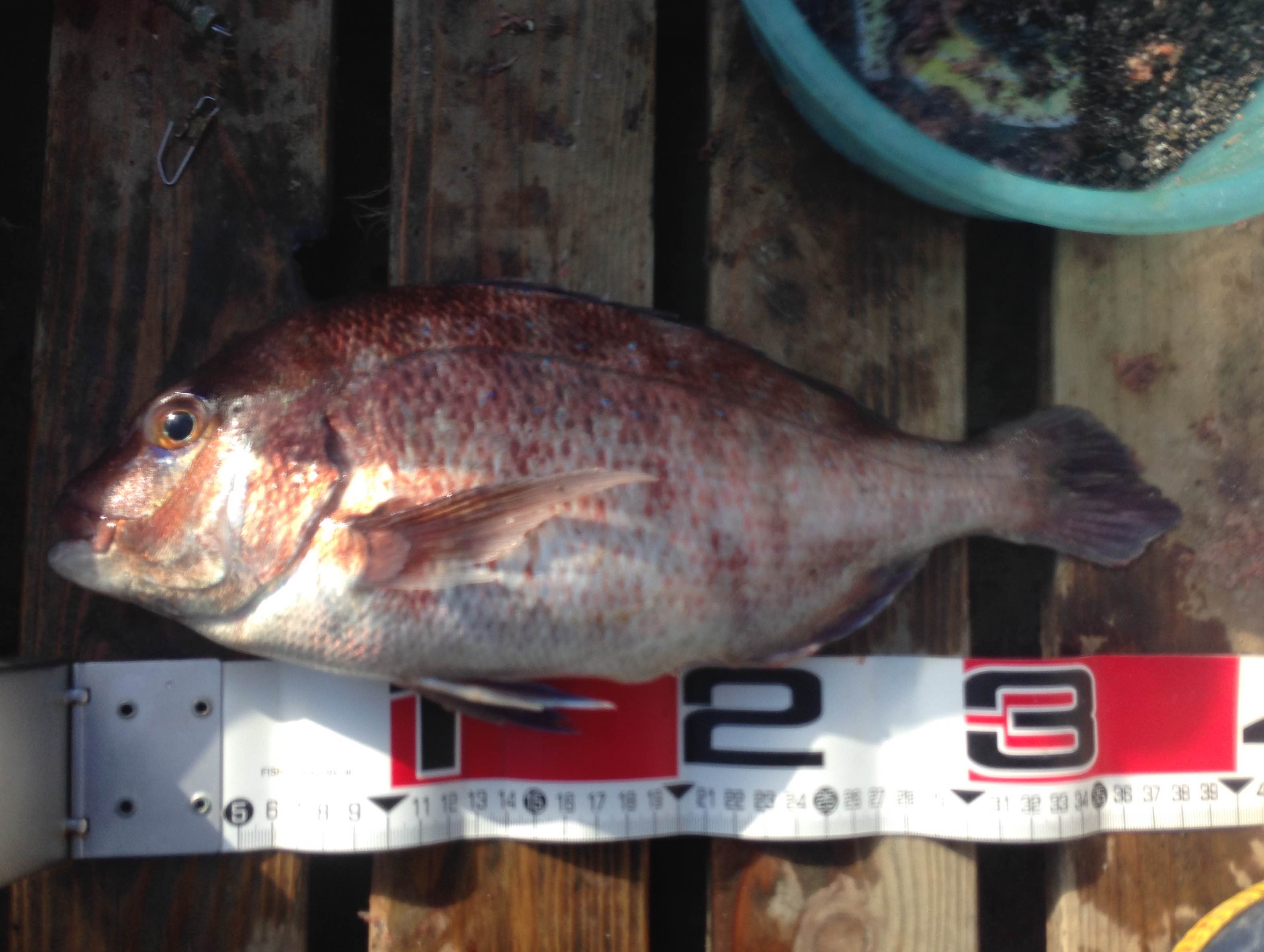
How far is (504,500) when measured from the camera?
1312mm

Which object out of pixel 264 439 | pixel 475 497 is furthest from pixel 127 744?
pixel 475 497

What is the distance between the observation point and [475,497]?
4.28 ft

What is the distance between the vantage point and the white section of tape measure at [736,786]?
1588 millimetres

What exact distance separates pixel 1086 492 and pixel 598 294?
1075mm

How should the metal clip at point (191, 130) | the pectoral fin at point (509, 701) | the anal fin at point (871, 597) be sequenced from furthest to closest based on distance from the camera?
1. the metal clip at point (191, 130)
2. the anal fin at point (871, 597)
3. the pectoral fin at point (509, 701)

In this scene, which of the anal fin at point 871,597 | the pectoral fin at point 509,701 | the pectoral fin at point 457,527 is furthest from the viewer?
the anal fin at point 871,597

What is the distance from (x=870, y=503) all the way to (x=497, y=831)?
3.19ft

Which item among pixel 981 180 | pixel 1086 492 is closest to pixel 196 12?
pixel 981 180

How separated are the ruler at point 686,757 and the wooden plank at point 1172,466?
0.08 meters

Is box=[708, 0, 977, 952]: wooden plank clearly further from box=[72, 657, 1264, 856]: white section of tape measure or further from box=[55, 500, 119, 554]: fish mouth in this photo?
box=[55, 500, 119, 554]: fish mouth

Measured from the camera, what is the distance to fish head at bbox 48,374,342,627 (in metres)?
1.34

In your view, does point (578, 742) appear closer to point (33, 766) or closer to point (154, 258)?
point (33, 766)

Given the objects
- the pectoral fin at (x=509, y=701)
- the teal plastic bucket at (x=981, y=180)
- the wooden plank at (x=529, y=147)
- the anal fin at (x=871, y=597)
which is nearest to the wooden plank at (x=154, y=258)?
the wooden plank at (x=529, y=147)

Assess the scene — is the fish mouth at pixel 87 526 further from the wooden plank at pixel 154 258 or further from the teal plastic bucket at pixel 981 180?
the teal plastic bucket at pixel 981 180
